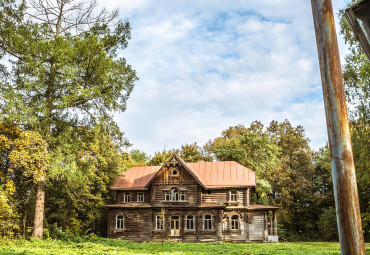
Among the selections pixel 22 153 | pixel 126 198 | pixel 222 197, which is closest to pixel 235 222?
pixel 222 197

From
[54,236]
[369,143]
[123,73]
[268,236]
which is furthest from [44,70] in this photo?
[268,236]

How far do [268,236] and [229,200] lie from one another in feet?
15.8

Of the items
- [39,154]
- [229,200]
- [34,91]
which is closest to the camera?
[39,154]

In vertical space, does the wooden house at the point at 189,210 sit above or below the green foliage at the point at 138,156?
below

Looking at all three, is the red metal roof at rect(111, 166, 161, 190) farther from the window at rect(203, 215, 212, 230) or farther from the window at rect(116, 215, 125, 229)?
the window at rect(203, 215, 212, 230)

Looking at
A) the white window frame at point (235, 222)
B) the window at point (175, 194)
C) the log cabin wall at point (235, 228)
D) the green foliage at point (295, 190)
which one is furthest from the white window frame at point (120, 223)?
the green foliage at point (295, 190)

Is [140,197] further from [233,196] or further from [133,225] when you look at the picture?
[233,196]

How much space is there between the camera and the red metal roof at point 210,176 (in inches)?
1270

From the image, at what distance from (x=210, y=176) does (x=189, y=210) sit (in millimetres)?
4195

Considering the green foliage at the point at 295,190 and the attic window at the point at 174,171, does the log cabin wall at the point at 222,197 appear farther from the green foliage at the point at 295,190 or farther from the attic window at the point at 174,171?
the green foliage at the point at 295,190

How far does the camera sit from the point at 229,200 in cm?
3177

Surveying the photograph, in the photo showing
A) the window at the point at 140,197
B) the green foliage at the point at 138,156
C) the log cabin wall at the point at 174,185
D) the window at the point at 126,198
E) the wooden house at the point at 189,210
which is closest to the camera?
the wooden house at the point at 189,210

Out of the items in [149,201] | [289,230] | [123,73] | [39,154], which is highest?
[123,73]

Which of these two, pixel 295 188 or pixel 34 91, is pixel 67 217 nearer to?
pixel 34 91
